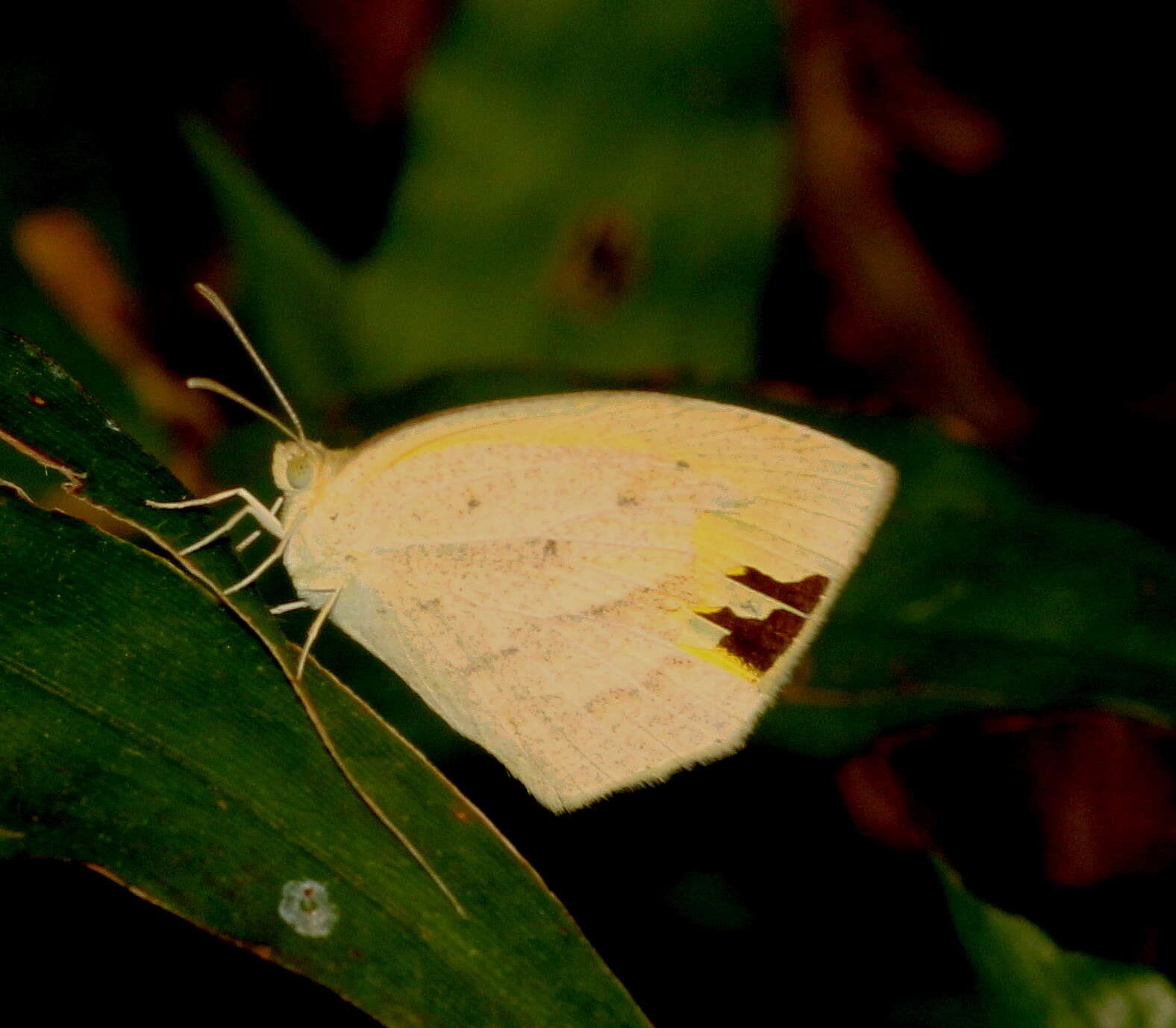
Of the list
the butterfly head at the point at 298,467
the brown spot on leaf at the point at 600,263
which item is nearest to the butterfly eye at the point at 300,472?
the butterfly head at the point at 298,467

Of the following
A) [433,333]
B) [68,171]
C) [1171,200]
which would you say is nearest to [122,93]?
[68,171]

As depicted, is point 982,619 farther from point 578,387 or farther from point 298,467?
point 298,467

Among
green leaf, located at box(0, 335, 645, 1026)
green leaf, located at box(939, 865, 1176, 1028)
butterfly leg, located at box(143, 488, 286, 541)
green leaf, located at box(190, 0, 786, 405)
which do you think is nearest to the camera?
green leaf, located at box(0, 335, 645, 1026)

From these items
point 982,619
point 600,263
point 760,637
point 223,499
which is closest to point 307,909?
point 223,499

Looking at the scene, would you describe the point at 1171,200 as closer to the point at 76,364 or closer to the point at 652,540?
the point at 652,540

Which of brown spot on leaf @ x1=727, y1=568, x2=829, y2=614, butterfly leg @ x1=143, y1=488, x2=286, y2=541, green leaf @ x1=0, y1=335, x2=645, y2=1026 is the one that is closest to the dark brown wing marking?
brown spot on leaf @ x1=727, y1=568, x2=829, y2=614

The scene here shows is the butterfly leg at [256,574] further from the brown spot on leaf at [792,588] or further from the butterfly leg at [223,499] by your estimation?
the brown spot on leaf at [792,588]

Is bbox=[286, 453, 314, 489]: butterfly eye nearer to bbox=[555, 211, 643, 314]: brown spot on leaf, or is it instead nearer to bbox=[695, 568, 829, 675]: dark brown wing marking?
bbox=[695, 568, 829, 675]: dark brown wing marking
